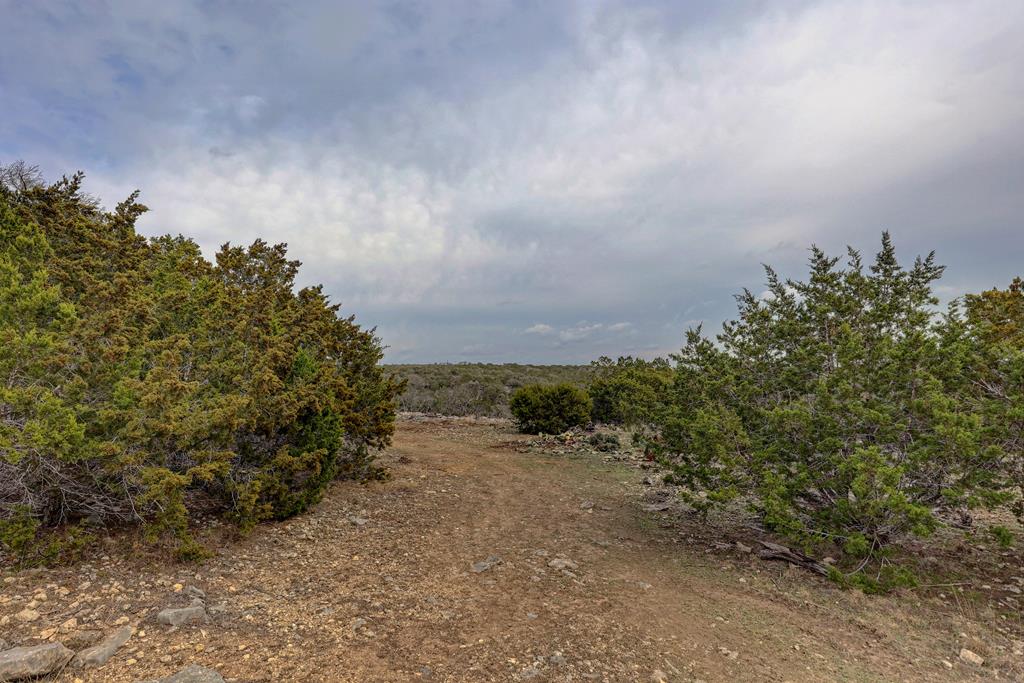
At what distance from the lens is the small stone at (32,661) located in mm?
3377

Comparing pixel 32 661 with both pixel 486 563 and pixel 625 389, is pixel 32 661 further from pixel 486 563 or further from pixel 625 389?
pixel 625 389

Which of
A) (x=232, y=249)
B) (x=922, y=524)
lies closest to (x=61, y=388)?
(x=232, y=249)

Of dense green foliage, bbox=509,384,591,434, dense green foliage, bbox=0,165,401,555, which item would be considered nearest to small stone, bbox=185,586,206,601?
dense green foliage, bbox=0,165,401,555

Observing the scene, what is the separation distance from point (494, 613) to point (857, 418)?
403 centimetres

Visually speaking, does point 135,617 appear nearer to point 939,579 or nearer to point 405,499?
point 405,499

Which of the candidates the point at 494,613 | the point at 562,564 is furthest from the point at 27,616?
the point at 562,564

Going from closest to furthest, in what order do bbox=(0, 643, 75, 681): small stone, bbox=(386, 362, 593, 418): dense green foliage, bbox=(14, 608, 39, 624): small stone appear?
bbox=(0, 643, 75, 681): small stone < bbox=(14, 608, 39, 624): small stone < bbox=(386, 362, 593, 418): dense green foliage

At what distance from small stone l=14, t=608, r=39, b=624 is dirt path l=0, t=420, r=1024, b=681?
64 millimetres

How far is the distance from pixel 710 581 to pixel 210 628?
4684mm

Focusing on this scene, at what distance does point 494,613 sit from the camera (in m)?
4.80

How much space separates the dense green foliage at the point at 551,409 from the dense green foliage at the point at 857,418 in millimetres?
8681

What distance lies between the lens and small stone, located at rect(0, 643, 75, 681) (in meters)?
3.38

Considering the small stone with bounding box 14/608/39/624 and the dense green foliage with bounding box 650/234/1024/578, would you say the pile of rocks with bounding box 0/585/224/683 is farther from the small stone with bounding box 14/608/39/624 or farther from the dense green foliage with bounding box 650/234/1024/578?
the dense green foliage with bounding box 650/234/1024/578

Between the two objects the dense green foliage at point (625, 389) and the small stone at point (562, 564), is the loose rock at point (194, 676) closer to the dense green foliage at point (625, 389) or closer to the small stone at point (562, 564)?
the small stone at point (562, 564)
